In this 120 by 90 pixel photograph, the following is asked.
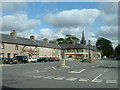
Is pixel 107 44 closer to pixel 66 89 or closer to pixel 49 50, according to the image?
pixel 49 50

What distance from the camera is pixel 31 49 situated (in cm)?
6531

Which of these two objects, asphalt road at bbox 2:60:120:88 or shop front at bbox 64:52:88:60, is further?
shop front at bbox 64:52:88:60

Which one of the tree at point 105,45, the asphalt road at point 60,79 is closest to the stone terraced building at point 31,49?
the asphalt road at point 60,79

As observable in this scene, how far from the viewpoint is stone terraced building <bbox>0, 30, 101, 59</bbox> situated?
177 feet

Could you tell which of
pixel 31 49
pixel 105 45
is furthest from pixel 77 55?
pixel 105 45

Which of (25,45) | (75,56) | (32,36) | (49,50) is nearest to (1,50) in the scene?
(25,45)

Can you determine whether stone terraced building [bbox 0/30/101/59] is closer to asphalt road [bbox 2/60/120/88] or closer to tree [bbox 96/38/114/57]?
asphalt road [bbox 2/60/120/88]

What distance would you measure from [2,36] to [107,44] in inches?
3650

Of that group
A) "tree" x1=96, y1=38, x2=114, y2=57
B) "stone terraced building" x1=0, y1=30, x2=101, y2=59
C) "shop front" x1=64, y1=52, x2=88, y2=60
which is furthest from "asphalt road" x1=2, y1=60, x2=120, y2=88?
"tree" x1=96, y1=38, x2=114, y2=57

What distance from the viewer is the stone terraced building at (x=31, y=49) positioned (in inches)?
2120

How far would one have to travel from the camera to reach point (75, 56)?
311ft

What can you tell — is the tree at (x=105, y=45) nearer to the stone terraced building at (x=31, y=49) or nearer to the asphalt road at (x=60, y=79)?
the stone terraced building at (x=31, y=49)

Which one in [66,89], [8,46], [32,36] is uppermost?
[32,36]

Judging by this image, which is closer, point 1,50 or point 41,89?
point 41,89
